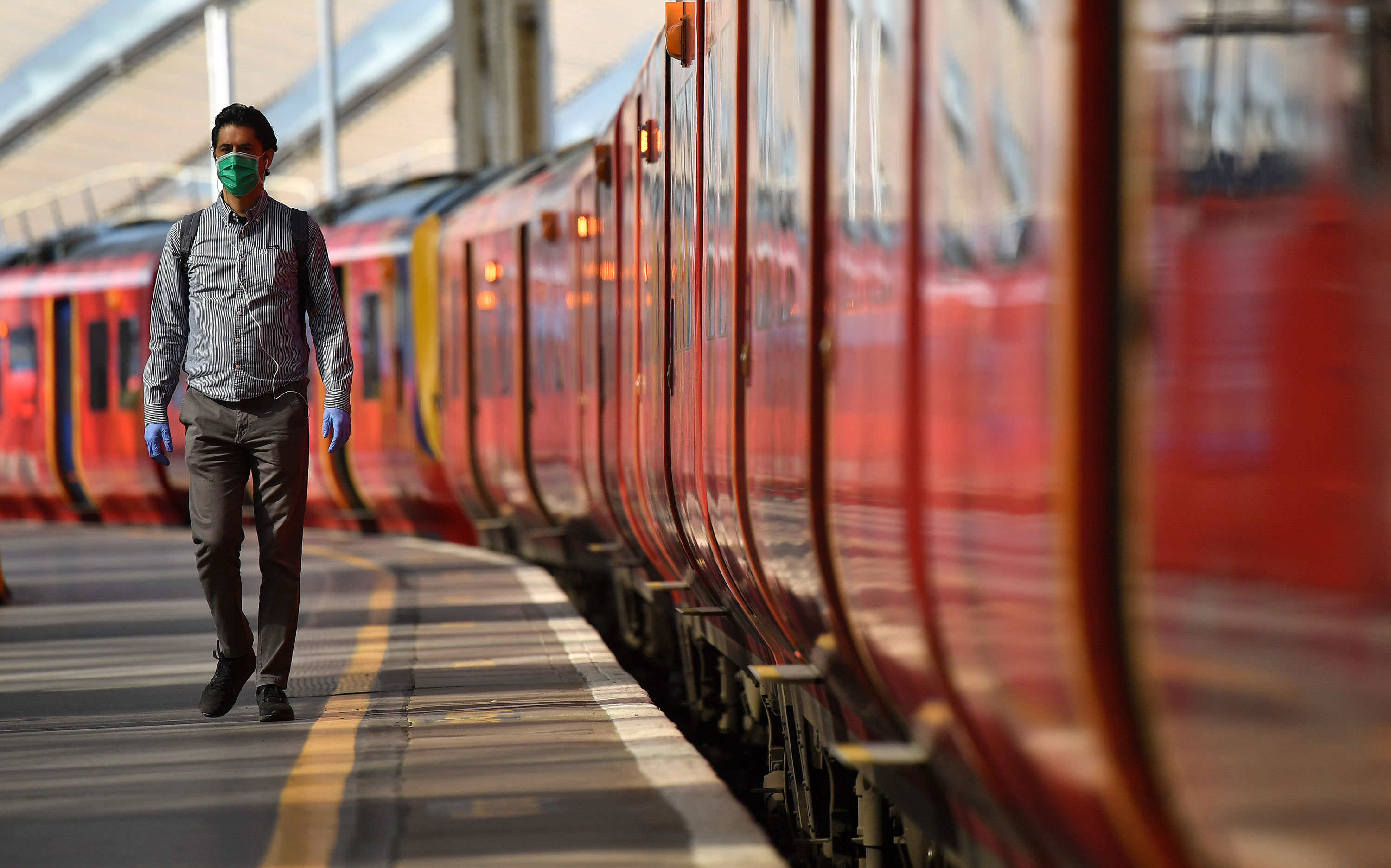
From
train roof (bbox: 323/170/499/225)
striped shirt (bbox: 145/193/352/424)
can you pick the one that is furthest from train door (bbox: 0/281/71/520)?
striped shirt (bbox: 145/193/352/424)

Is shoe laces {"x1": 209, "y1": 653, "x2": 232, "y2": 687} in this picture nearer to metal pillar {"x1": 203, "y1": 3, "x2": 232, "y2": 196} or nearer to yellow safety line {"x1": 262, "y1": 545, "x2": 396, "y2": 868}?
yellow safety line {"x1": 262, "y1": 545, "x2": 396, "y2": 868}

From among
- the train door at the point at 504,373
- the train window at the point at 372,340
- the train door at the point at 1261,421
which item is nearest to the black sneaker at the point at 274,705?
the train door at the point at 1261,421

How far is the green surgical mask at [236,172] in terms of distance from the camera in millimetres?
5805

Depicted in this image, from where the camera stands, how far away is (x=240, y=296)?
231 inches

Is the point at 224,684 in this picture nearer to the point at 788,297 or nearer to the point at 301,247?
the point at 301,247

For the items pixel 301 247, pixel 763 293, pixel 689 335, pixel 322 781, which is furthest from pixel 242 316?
pixel 763 293

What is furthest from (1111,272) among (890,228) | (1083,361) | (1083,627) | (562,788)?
(562,788)

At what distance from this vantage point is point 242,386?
5.82m

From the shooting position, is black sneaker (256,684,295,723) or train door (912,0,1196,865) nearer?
train door (912,0,1196,865)

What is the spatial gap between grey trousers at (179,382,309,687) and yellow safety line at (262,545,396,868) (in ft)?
1.15

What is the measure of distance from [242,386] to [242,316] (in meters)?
0.23

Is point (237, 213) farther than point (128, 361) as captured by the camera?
No

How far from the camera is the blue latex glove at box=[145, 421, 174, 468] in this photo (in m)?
5.97

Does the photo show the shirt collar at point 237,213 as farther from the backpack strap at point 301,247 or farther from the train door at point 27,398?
the train door at point 27,398
